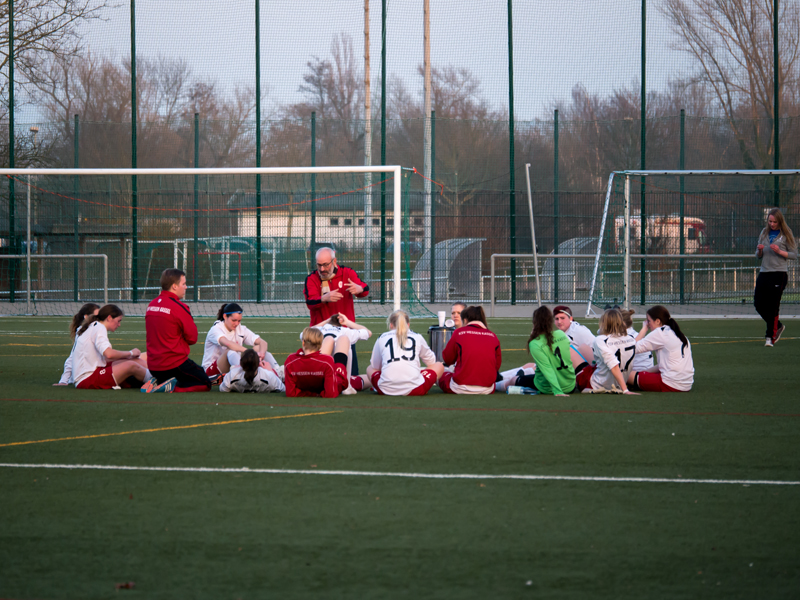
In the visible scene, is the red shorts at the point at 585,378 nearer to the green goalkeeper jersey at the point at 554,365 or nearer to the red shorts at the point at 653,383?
the green goalkeeper jersey at the point at 554,365

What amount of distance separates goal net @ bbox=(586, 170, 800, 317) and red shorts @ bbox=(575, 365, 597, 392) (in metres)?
12.2

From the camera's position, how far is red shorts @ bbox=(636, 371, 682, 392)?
870 centimetres

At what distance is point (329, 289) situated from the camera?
32.1ft

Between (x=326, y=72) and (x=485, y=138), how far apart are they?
5.09 meters

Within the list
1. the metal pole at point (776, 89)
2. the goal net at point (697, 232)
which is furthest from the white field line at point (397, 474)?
the metal pole at point (776, 89)

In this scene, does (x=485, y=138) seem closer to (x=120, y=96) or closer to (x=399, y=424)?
(x=120, y=96)

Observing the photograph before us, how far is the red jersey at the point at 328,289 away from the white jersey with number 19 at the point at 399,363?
4.32ft

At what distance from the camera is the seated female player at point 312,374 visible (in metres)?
8.38

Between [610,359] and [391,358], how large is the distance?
2146 millimetres

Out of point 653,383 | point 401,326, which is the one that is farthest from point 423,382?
point 653,383

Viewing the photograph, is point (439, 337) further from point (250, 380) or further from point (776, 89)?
point (776, 89)

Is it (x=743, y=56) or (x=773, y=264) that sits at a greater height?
(x=743, y=56)

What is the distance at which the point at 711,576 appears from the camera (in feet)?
11.8

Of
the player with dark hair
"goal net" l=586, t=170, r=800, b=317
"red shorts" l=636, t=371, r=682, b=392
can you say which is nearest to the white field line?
the player with dark hair
